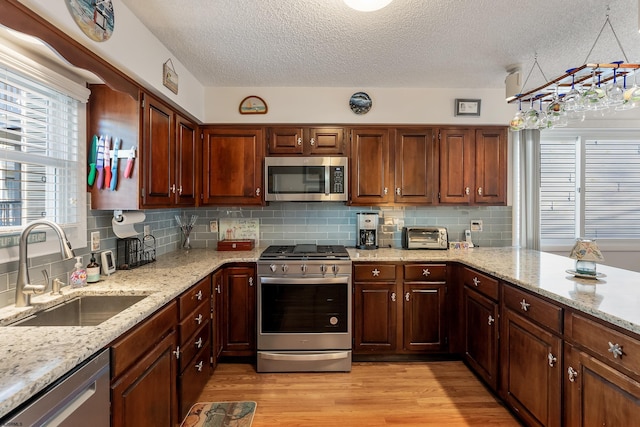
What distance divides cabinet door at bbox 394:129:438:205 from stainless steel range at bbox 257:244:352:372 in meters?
0.98

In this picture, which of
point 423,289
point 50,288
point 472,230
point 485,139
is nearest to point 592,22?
point 485,139

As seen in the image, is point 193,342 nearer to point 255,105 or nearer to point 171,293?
point 171,293

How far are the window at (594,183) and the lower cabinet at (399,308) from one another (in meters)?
1.67

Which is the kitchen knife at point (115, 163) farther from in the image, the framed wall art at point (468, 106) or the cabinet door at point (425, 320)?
the framed wall art at point (468, 106)

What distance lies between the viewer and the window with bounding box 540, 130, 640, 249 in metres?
3.38

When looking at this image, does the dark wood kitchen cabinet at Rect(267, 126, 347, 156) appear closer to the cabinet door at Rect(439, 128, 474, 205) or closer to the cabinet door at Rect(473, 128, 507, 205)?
the cabinet door at Rect(439, 128, 474, 205)

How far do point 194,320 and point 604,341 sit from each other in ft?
7.02

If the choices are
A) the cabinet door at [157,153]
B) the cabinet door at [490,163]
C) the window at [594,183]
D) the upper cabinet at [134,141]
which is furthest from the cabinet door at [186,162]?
the window at [594,183]

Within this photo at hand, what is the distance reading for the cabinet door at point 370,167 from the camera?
9.72ft

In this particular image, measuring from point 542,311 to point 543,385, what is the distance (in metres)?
0.39

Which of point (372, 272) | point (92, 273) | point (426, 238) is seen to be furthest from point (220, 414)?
point (426, 238)

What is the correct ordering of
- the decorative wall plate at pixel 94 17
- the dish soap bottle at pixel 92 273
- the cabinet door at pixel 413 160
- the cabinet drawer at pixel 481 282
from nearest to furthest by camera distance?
the decorative wall plate at pixel 94 17
the dish soap bottle at pixel 92 273
the cabinet drawer at pixel 481 282
the cabinet door at pixel 413 160

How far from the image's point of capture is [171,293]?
1.63 m

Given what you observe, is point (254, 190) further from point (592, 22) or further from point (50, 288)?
point (592, 22)
